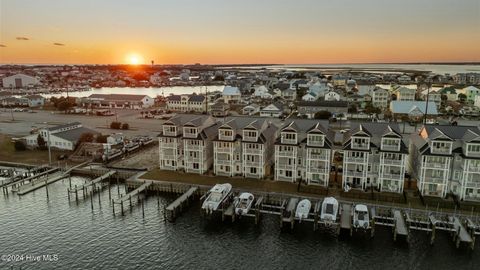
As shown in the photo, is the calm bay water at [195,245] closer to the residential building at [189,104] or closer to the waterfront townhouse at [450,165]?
the waterfront townhouse at [450,165]

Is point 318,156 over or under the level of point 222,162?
over

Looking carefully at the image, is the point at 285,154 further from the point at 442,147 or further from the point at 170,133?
the point at 442,147

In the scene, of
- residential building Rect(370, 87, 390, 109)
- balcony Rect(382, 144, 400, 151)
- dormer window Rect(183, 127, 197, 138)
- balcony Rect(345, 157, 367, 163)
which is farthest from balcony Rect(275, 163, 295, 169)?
residential building Rect(370, 87, 390, 109)

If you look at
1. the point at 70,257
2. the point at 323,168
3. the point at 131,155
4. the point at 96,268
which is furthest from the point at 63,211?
the point at 323,168

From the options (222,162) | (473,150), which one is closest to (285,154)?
(222,162)

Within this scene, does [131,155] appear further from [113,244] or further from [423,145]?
[423,145]

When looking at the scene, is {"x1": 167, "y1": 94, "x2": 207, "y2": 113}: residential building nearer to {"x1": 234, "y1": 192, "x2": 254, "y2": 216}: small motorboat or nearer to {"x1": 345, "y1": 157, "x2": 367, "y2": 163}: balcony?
{"x1": 345, "y1": 157, "x2": 367, "y2": 163}: balcony
